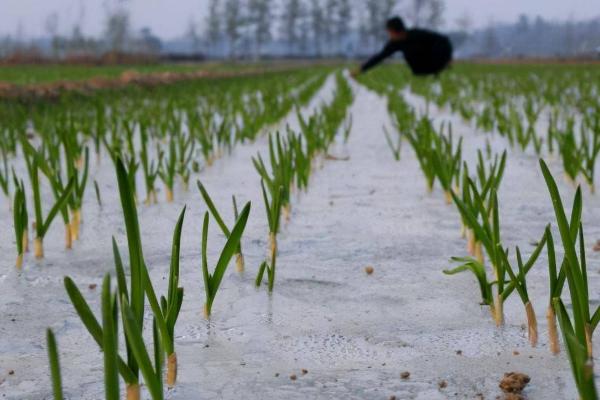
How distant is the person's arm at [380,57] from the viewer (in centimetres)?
762

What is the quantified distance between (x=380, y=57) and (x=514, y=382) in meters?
6.83

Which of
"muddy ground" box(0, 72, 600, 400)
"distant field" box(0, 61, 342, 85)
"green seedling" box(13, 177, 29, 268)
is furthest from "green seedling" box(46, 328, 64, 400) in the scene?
"distant field" box(0, 61, 342, 85)

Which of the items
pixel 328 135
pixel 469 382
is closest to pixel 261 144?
pixel 328 135

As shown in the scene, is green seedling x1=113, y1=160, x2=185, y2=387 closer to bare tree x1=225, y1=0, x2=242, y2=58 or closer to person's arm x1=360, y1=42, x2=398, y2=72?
person's arm x1=360, y1=42, x2=398, y2=72

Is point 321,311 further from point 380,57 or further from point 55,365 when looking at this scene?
point 380,57

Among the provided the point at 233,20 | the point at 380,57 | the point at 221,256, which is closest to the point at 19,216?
the point at 221,256

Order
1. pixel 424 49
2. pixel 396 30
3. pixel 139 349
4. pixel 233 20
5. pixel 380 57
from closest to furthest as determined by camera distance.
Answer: pixel 139 349
pixel 380 57
pixel 396 30
pixel 424 49
pixel 233 20

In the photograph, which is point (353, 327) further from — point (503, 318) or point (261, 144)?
point (261, 144)

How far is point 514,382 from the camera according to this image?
3.68 ft

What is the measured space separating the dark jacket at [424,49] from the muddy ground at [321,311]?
5574 millimetres

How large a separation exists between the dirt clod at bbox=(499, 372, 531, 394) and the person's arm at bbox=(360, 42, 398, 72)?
6531mm

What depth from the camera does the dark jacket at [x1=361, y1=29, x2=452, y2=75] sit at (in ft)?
26.7

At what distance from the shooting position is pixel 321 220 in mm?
2520

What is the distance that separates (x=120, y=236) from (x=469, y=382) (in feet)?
4.53
